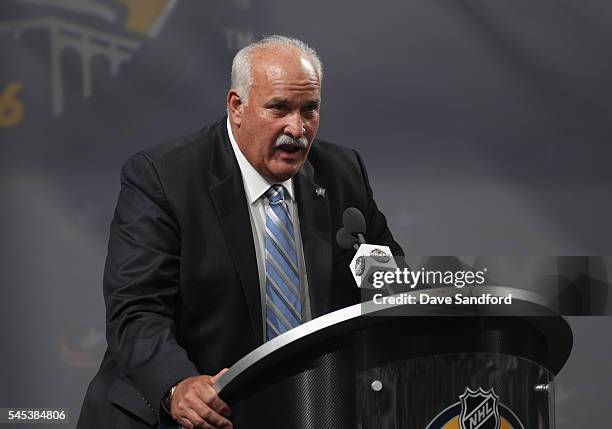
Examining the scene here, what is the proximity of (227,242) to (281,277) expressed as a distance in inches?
6.0

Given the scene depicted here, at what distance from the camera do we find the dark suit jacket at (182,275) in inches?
102

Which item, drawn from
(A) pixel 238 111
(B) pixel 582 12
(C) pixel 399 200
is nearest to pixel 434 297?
(A) pixel 238 111

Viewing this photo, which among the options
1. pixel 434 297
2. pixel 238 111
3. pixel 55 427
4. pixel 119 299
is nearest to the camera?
pixel 434 297

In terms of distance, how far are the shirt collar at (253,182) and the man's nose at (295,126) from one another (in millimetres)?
160

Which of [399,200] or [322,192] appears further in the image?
[399,200]

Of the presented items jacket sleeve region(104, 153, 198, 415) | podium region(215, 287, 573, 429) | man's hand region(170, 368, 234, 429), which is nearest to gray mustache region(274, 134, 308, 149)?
jacket sleeve region(104, 153, 198, 415)

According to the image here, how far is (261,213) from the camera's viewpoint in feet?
9.66

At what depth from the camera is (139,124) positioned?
4242 millimetres

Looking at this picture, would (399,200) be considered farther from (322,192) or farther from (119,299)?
(119,299)

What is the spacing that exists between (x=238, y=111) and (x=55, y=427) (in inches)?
66.2

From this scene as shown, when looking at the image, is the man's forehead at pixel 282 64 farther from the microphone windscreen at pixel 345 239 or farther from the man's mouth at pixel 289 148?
the microphone windscreen at pixel 345 239

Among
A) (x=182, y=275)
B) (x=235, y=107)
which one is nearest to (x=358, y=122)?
(x=235, y=107)

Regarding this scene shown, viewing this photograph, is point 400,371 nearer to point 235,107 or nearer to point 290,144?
point 290,144

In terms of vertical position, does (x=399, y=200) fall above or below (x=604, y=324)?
above
